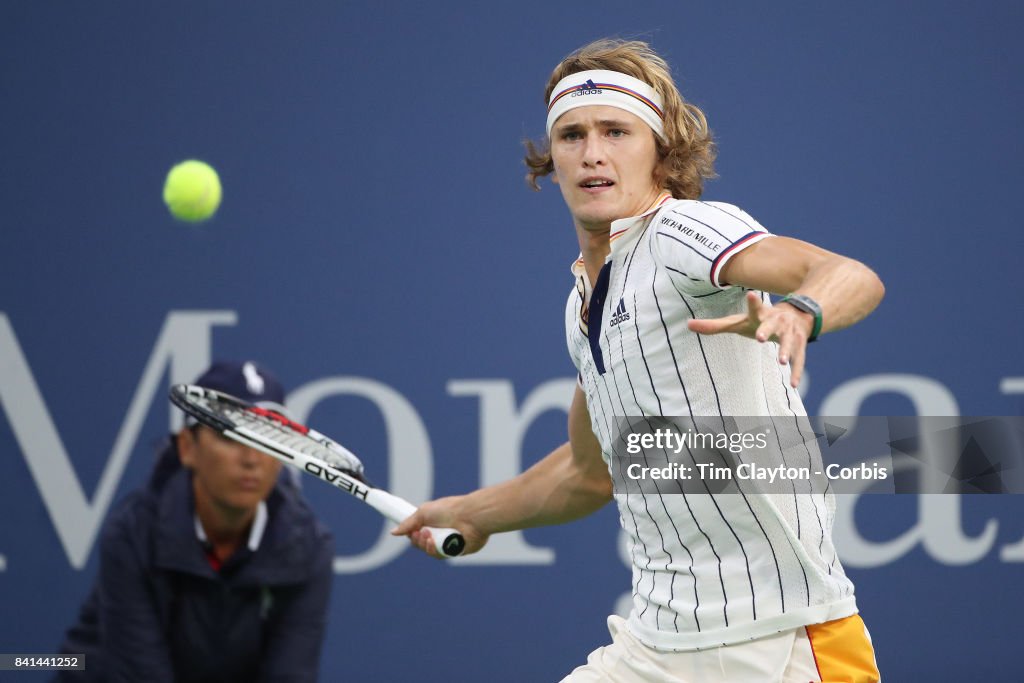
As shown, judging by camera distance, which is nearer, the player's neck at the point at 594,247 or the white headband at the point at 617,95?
the player's neck at the point at 594,247

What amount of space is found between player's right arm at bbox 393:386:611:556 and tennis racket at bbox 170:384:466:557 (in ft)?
0.15

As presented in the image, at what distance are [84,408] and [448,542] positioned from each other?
2422 millimetres

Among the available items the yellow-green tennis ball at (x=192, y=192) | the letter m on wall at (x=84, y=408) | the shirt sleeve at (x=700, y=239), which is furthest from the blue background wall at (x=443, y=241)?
the shirt sleeve at (x=700, y=239)

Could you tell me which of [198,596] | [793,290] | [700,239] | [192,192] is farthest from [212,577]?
[192,192]

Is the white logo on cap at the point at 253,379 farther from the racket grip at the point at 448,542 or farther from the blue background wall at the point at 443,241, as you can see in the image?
the blue background wall at the point at 443,241

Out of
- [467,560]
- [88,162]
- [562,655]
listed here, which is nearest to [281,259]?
[88,162]

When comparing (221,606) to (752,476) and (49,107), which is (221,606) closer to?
(752,476)

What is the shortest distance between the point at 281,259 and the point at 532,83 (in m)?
1.20

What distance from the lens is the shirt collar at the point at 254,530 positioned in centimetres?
315

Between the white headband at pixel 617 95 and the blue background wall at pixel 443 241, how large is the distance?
7.00ft

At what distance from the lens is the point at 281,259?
532 centimetres

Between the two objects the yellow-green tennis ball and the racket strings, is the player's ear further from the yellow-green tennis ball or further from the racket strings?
the yellow-green tennis ball

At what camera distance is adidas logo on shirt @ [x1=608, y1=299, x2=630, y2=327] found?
2762mm

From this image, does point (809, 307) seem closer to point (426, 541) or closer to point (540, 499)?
point (540, 499)
